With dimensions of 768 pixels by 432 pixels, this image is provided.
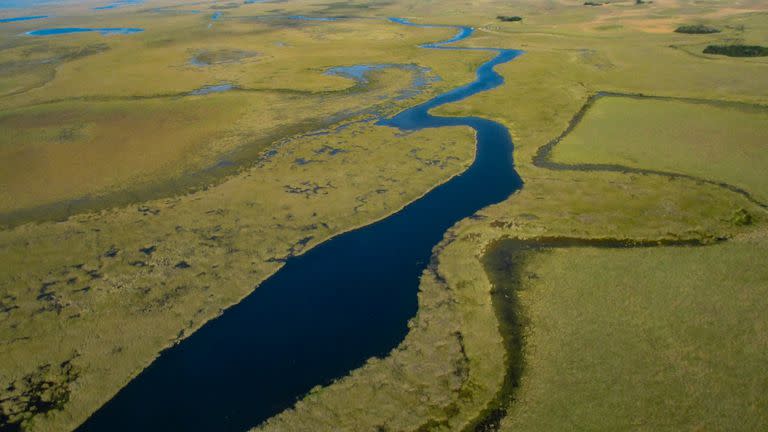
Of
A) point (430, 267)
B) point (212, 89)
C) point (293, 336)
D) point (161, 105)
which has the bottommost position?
point (293, 336)

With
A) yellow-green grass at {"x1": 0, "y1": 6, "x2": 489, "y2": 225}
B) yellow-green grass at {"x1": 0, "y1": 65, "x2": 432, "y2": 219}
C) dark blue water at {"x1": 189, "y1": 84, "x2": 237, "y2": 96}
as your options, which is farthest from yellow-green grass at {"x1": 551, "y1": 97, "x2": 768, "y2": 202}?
dark blue water at {"x1": 189, "y1": 84, "x2": 237, "y2": 96}

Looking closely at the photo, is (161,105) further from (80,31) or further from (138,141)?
(80,31)

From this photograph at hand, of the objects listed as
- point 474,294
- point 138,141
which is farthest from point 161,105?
point 474,294

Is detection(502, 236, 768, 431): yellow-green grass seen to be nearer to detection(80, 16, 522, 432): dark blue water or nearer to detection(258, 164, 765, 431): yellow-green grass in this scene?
detection(258, 164, 765, 431): yellow-green grass

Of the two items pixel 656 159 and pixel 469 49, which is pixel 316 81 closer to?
pixel 469 49

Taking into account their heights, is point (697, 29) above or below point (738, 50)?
above

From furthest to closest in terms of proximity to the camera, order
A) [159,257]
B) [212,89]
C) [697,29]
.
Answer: [697,29], [212,89], [159,257]

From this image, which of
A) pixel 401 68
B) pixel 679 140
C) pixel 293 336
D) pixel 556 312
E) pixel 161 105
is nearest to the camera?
pixel 293 336
